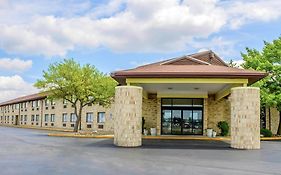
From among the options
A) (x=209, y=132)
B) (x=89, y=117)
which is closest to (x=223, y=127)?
(x=209, y=132)

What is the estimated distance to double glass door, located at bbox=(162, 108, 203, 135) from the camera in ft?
93.1

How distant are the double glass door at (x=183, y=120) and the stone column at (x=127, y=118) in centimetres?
1060

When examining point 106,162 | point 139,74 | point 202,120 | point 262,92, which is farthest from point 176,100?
point 106,162

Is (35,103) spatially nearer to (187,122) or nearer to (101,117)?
(101,117)

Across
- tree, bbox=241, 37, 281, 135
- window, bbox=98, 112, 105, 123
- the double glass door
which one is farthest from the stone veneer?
window, bbox=98, 112, 105, 123

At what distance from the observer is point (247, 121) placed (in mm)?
17734

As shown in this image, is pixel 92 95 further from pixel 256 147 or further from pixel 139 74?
pixel 256 147

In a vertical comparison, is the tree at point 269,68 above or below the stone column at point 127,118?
above

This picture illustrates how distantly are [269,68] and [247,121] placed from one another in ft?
49.0

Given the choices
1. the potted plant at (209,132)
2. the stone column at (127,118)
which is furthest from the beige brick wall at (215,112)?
the stone column at (127,118)

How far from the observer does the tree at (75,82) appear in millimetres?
31000

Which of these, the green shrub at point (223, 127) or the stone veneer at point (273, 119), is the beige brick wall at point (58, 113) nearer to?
the green shrub at point (223, 127)

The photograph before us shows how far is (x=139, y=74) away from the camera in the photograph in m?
18.2

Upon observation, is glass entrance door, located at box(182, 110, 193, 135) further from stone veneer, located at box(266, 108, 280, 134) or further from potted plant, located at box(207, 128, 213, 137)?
stone veneer, located at box(266, 108, 280, 134)
